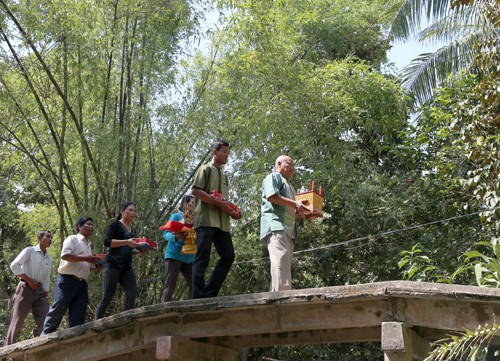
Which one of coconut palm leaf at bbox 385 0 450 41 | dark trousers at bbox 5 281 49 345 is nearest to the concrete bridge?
dark trousers at bbox 5 281 49 345

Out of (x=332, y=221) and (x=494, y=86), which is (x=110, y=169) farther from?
(x=494, y=86)

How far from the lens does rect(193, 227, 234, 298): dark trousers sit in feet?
21.5

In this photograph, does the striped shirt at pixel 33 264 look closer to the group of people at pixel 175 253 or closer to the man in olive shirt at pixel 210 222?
the group of people at pixel 175 253

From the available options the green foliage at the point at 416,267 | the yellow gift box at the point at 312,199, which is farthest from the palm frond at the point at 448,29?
the yellow gift box at the point at 312,199

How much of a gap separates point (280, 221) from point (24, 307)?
308 centimetres

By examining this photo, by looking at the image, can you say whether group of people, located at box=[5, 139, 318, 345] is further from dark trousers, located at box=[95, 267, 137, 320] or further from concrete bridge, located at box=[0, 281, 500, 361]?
concrete bridge, located at box=[0, 281, 500, 361]

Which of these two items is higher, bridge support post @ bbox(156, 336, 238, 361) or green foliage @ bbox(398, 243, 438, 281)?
green foliage @ bbox(398, 243, 438, 281)

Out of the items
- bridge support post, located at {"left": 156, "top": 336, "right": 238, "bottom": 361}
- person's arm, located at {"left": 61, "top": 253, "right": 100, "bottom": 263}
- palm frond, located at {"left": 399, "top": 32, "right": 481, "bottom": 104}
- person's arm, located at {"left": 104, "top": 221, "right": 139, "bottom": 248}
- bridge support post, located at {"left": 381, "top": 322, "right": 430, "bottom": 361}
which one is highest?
palm frond, located at {"left": 399, "top": 32, "right": 481, "bottom": 104}

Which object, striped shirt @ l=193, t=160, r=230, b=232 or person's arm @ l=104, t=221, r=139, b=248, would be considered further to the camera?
person's arm @ l=104, t=221, r=139, b=248

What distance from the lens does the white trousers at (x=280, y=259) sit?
6.42 meters

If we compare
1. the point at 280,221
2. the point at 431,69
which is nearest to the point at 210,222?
the point at 280,221

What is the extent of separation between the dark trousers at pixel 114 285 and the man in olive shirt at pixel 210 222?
0.92m

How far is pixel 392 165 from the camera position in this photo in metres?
12.6

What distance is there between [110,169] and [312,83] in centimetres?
312
